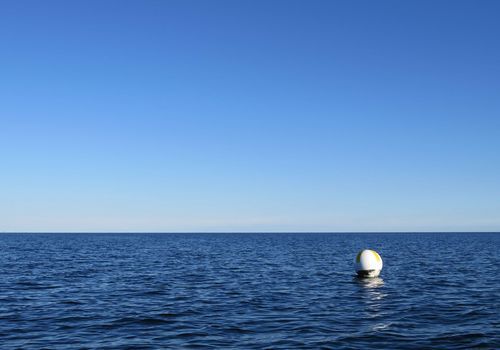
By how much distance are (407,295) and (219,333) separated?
50.5 feet

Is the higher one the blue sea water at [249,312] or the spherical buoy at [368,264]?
the spherical buoy at [368,264]

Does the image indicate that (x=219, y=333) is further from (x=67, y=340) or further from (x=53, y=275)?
(x=53, y=275)

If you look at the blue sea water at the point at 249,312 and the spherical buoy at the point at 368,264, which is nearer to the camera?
the blue sea water at the point at 249,312

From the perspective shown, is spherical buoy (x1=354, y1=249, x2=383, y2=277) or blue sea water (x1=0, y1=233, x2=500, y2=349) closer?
blue sea water (x1=0, y1=233, x2=500, y2=349)

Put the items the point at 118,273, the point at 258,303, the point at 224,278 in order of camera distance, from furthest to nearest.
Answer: the point at 118,273 < the point at 224,278 < the point at 258,303

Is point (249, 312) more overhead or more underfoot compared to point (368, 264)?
more underfoot

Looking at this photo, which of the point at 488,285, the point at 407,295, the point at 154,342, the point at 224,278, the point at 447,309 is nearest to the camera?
the point at 154,342

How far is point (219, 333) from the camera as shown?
65.5ft

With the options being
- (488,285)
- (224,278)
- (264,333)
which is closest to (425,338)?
(264,333)

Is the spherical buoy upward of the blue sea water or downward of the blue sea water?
upward

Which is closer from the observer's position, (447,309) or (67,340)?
(67,340)

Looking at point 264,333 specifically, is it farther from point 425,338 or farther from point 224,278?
point 224,278

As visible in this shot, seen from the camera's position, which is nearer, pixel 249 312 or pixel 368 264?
pixel 249 312

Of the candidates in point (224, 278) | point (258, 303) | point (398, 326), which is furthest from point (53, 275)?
point (398, 326)
